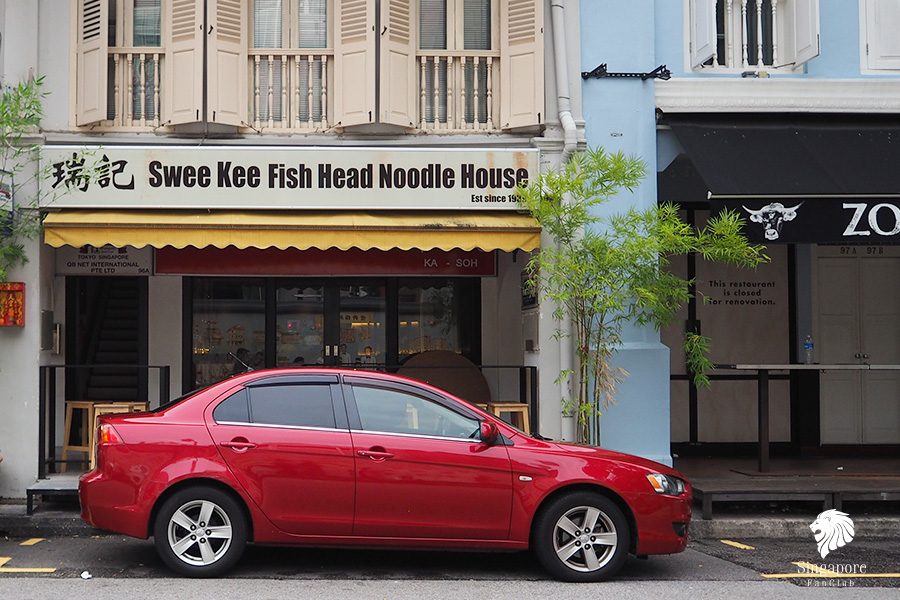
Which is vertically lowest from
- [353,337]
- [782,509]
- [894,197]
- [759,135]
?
[782,509]

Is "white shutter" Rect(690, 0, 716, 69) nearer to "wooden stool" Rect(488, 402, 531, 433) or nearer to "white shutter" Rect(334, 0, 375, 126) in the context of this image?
"white shutter" Rect(334, 0, 375, 126)

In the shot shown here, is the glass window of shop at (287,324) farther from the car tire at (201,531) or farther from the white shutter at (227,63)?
the car tire at (201,531)

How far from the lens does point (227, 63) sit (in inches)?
410

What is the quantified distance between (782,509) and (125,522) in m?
6.45

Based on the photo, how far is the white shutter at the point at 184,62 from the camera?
1023 centimetres

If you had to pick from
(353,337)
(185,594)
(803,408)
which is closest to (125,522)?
(185,594)

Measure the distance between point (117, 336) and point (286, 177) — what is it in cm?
404

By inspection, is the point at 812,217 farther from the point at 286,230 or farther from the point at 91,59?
the point at 91,59

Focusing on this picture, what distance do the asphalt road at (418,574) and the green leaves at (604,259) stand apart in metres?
2.12

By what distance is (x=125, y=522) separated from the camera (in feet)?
23.3

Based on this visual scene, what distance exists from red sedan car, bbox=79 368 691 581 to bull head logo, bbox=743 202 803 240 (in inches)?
133

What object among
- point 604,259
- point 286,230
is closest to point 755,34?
point 604,259

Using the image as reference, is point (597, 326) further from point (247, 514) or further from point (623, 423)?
point (247, 514)

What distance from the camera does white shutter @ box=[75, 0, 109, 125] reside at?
33.5 feet
